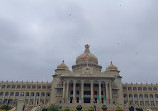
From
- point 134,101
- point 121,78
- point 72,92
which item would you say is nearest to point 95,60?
point 121,78

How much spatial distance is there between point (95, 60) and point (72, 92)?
20.0 metres

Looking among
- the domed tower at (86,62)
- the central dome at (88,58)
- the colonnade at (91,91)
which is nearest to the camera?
the colonnade at (91,91)

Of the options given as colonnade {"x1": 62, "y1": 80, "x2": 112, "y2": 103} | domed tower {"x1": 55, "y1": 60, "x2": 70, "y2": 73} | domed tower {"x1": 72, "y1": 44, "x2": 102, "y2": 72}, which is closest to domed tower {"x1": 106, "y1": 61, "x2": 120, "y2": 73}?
domed tower {"x1": 72, "y1": 44, "x2": 102, "y2": 72}

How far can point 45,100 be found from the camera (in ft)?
239

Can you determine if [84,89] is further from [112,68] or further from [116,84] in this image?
[112,68]

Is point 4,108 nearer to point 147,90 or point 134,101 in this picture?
point 134,101

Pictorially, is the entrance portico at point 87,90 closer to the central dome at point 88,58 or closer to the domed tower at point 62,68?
the domed tower at point 62,68

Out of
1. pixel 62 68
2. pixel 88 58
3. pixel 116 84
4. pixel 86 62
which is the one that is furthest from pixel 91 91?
pixel 62 68

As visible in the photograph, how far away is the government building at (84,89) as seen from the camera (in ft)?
189

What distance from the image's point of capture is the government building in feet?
189

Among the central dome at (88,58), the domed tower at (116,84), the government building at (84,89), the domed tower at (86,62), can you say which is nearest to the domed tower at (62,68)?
the government building at (84,89)

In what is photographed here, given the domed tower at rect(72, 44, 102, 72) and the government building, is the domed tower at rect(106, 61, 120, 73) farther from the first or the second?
the domed tower at rect(72, 44, 102, 72)

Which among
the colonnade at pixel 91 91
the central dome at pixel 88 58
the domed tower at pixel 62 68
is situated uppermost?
the central dome at pixel 88 58

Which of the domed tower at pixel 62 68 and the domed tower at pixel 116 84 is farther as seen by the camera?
the domed tower at pixel 62 68
